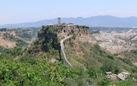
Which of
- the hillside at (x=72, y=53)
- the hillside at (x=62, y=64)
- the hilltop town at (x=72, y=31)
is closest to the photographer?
the hillside at (x=62, y=64)

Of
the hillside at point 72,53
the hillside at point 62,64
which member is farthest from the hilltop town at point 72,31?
the hillside at point 72,53

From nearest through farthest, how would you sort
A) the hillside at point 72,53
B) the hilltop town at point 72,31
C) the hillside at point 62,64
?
the hillside at point 62,64 < the hillside at point 72,53 < the hilltop town at point 72,31

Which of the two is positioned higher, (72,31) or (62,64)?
(72,31)

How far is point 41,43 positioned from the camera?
368 feet

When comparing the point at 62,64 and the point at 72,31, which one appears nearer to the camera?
the point at 62,64

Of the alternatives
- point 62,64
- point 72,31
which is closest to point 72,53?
point 72,31

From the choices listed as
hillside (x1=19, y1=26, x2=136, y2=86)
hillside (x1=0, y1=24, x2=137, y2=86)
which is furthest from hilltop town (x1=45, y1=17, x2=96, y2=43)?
hillside (x1=19, y1=26, x2=136, y2=86)

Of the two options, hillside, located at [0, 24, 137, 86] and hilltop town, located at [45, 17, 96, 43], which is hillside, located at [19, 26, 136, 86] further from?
hilltop town, located at [45, 17, 96, 43]

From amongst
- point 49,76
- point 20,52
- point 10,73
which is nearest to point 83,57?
point 20,52

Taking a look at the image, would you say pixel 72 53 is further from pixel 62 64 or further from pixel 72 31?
pixel 62 64

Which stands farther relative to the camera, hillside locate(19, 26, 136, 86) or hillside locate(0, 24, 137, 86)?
→ hillside locate(19, 26, 136, 86)

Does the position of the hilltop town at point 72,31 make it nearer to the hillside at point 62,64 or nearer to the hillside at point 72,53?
the hillside at point 62,64

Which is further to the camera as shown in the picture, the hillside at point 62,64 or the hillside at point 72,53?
the hillside at point 72,53

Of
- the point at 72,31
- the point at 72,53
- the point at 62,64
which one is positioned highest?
the point at 72,31
